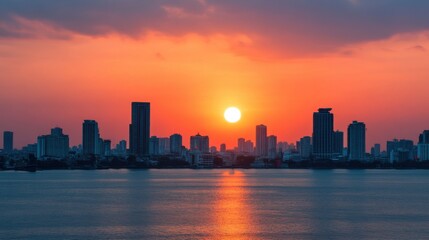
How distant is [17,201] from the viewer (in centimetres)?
8650

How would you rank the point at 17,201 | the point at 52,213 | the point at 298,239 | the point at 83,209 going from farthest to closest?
the point at 17,201, the point at 83,209, the point at 52,213, the point at 298,239

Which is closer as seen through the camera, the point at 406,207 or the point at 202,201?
the point at 406,207

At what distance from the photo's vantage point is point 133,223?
61375 millimetres

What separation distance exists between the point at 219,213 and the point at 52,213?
16672 mm

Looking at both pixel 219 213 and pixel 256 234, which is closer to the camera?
pixel 256 234

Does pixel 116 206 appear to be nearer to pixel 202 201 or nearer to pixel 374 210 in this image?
pixel 202 201

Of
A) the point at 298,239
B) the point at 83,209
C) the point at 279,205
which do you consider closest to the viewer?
→ the point at 298,239

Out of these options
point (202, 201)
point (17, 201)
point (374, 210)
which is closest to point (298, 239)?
point (374, 210)

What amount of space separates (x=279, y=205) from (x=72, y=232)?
31778 millimetres

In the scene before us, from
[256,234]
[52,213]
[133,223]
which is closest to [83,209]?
[52,213]

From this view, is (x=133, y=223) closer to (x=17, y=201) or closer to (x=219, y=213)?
(x=219, y=213)

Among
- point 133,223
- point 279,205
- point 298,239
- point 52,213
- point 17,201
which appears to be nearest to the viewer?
point 298,239

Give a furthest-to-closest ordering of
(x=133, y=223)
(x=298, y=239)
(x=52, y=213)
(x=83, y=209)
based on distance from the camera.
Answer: (x=83, y=209)
(x=52, y=213)
(x=133, y=223)
(x=298, y=239)

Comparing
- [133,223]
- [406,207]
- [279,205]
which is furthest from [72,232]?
[406,207]
